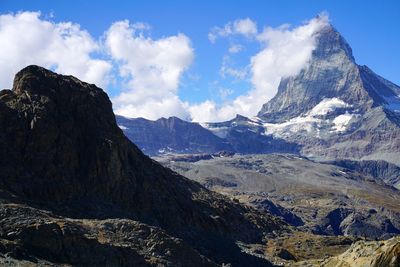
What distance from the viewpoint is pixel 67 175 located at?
5561 inches

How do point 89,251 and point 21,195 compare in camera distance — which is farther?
point 21,195

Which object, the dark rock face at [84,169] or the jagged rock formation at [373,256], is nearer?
the jagged rock formation at [373,256]

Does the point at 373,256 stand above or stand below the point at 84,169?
below

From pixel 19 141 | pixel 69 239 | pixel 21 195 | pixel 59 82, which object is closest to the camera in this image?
pixel 69 239

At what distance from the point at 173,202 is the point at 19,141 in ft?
139

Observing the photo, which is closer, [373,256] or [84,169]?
[373,256]

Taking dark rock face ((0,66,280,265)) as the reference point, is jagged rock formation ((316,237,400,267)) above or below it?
below

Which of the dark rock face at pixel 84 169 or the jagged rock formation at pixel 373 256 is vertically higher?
the dark rock face at pixel 84 169

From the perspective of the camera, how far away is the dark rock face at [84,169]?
440 ft

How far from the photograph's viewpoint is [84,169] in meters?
147

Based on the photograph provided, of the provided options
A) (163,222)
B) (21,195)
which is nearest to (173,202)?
(163,222)

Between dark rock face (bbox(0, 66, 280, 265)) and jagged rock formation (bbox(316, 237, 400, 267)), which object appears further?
dark rock face (bbox(0, 66, 280, 265))

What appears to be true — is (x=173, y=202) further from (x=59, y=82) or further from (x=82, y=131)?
(x=59, y=82)

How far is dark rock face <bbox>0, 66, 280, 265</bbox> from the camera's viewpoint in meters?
134
